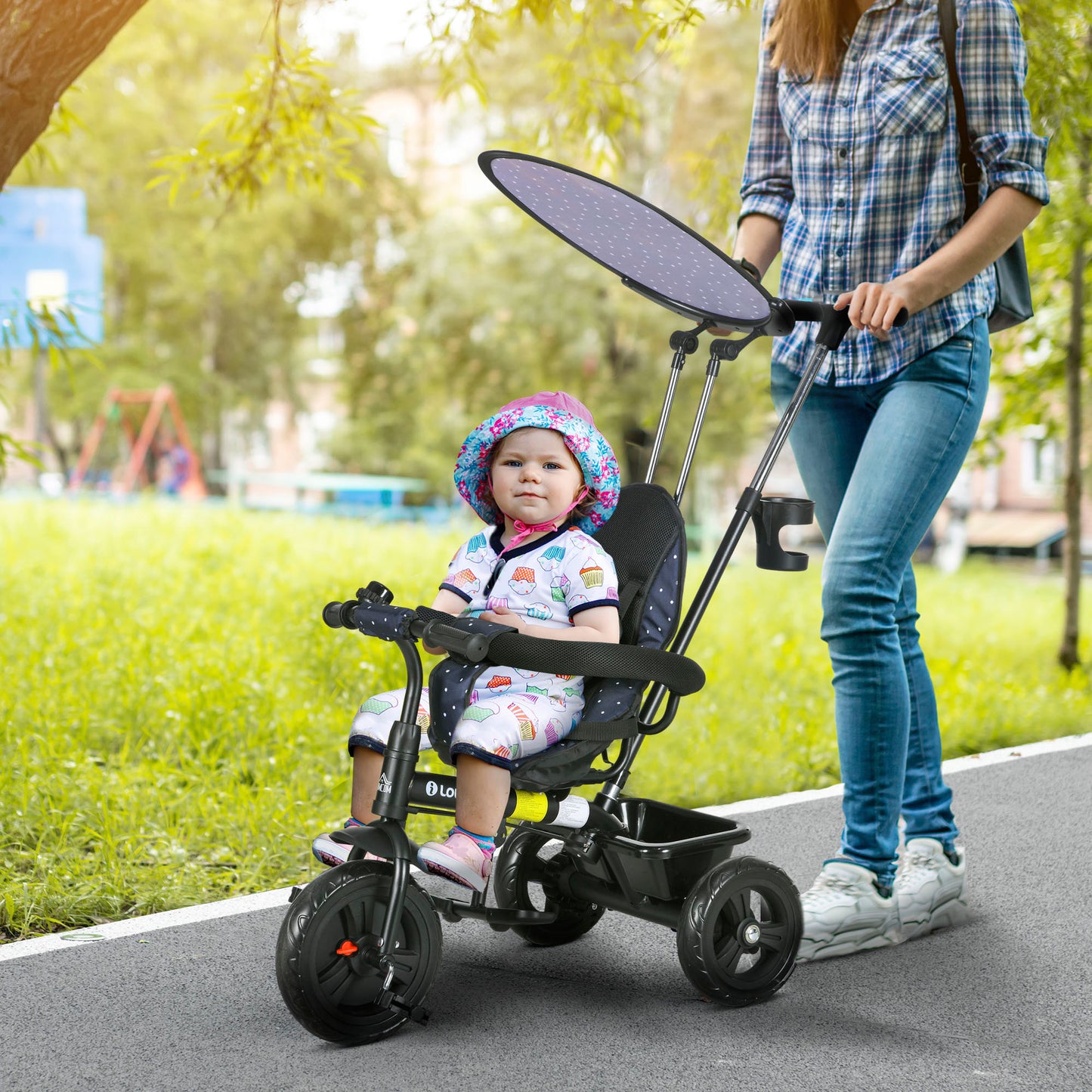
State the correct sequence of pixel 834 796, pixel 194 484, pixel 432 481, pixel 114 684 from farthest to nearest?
1. pixel 432 481
2. pixel 194 484
3. pixel 114 684
4. pixel 834 796

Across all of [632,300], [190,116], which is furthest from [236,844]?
[190,116]

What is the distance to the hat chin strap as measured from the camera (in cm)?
293

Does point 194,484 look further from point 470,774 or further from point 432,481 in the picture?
point 470,774

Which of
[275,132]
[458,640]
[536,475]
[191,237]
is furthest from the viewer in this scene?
[191,237]

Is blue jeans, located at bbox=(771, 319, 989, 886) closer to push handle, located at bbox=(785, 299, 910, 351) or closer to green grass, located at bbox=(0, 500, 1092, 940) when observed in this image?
push handle, located at bbox=(785, 299, 910, 351)

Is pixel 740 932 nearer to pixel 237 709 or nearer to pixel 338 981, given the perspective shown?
pixel 338 981

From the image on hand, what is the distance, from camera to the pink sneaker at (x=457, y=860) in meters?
2.52

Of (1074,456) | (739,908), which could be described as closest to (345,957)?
(739,908)

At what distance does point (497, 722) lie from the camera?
8.52 feet

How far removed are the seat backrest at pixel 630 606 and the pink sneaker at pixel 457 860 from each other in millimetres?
162

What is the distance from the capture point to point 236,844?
4.06 m

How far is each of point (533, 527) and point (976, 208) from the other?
126 cm

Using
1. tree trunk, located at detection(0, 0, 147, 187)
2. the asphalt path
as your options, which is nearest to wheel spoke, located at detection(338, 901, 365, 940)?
the asphalt path

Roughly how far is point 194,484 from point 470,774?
19.4 m
